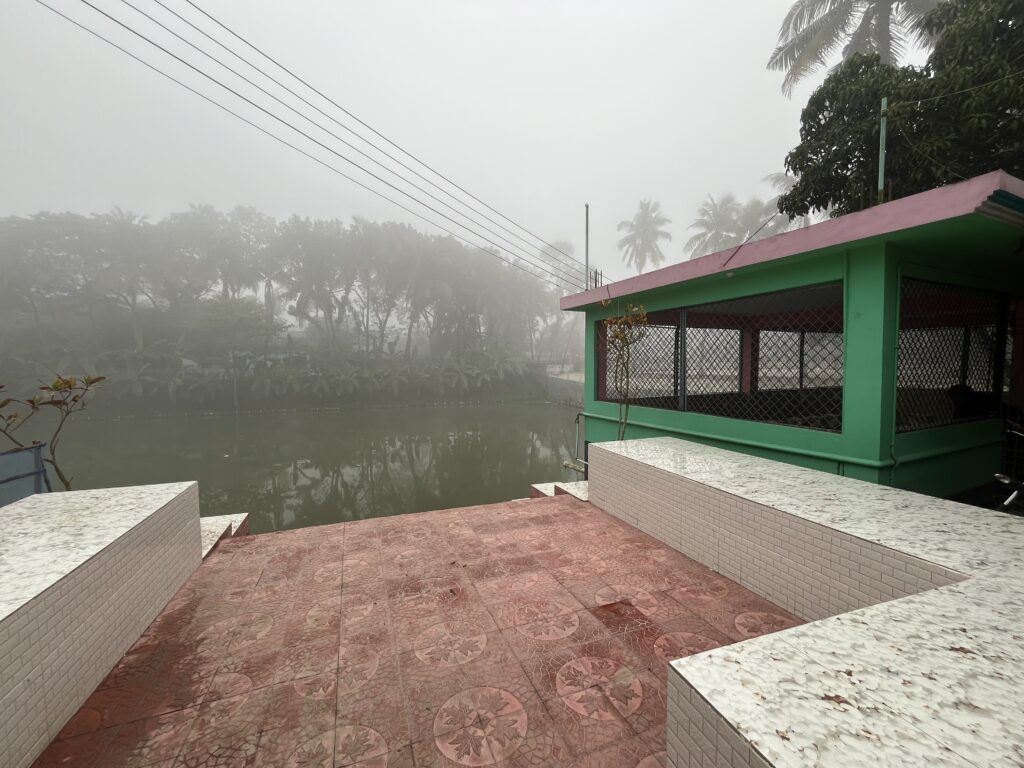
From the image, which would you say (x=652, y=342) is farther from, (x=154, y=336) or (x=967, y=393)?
(x=154, y=336)

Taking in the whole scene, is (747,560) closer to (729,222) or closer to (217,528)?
(217,528)

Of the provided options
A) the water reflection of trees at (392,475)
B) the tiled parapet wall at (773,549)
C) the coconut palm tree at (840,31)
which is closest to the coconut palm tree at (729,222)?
the coconut palm tree at (840,31)

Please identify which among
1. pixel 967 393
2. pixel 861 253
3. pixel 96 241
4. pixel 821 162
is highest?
pixel 96 241

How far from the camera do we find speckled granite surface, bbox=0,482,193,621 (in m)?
1.51

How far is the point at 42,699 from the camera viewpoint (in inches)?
54.7

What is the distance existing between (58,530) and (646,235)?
37.7m

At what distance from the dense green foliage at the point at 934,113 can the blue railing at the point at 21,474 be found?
8198 millimetres

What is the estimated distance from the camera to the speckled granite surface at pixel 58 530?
1506 millimetres

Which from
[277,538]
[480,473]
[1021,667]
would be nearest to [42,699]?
[277,538]

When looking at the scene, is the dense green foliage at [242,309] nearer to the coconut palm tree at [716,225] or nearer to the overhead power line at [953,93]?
the coconut palm tree at [716,225]

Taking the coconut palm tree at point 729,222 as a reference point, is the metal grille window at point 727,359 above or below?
below

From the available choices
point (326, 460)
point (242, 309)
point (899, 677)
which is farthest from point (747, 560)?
point (242, 309)

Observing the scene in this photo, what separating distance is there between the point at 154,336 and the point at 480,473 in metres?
25.2

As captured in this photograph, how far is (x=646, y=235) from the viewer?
3472 centimetres
